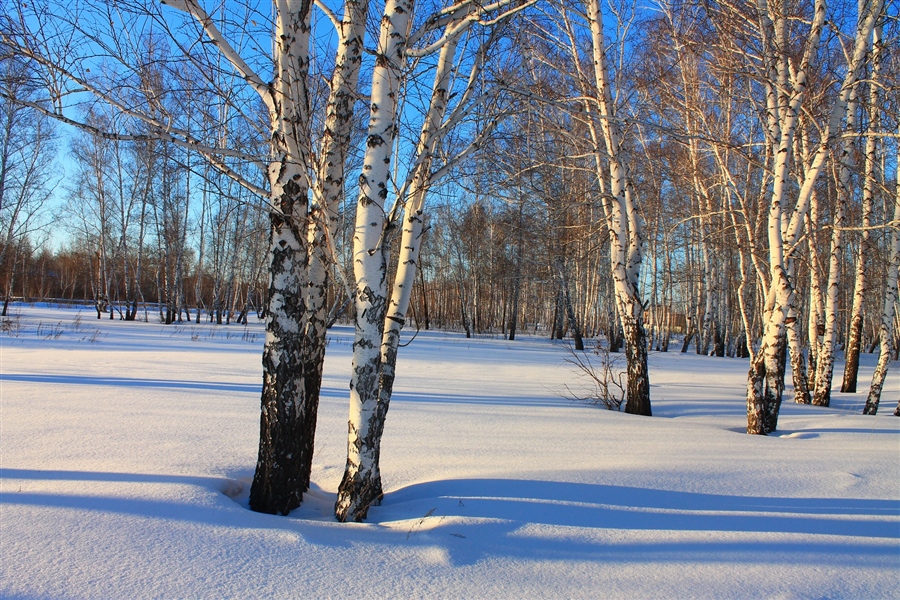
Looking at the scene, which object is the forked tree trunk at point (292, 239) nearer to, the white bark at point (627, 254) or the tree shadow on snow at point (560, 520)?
the tree shadow on snow at point (560, 520)

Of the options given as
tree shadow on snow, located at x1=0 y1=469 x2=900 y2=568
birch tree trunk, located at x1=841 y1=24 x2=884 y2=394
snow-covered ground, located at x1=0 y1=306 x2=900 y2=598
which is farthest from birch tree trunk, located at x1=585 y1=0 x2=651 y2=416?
birch tree trunk, located at x1=841 y1=24 x2=884 y2=394

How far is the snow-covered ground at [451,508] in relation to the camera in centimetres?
216

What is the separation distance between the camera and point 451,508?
3.02m

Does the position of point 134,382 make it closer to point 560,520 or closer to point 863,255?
point 560,520

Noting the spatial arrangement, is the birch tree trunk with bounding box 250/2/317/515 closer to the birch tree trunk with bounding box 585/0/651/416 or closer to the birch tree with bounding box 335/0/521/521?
the birch tree with bounding box 335/0/521/521

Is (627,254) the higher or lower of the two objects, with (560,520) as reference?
higher

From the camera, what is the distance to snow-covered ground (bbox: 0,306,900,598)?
2156 millimetres

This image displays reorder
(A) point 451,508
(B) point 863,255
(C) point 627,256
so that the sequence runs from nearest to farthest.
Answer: (A) point 451,508 < (C) point 627,256 < (B) point 863,255

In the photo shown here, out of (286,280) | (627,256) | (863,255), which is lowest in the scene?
(286,280)

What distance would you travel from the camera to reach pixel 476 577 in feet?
7.31

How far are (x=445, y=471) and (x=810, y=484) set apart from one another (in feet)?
8.46

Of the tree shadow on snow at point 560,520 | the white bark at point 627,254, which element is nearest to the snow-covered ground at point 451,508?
the tree shadow on snow at point 560,520

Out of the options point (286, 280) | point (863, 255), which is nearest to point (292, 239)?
point (286, 280)

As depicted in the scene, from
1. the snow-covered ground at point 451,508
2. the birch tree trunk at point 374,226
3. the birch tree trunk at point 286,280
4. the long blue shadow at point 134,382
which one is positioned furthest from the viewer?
the long blue shadow at point 134,382
